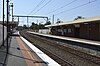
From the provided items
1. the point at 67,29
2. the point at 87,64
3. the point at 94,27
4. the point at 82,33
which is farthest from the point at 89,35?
the point at 87,64

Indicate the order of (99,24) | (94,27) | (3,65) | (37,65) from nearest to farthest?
(3,65) < (37,65) < (99,24) < (94,27)

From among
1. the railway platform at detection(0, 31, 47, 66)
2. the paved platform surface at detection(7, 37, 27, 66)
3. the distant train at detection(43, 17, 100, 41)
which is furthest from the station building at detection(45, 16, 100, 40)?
the paved platform surface at detection(7, 37, 27, 66)

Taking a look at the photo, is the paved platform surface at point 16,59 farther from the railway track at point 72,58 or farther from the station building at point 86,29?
the station building at point 86,29

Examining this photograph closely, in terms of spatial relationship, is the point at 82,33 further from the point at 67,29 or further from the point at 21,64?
the point at 21,64

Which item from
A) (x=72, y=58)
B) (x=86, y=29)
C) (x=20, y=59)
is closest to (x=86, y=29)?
(x=86, y=29)

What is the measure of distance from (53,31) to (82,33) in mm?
40570

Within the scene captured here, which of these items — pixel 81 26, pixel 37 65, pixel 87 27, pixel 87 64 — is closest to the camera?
pixel 37 65

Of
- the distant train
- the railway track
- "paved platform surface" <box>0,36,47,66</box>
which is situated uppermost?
the distant train

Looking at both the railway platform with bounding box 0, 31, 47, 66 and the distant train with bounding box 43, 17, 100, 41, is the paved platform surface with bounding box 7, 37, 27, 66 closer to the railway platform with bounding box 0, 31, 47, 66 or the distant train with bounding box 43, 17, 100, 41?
the railway platform with bounding box 0, 31, 47, 66

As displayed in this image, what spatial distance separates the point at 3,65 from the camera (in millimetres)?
16375

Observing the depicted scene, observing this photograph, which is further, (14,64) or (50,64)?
(50,64)

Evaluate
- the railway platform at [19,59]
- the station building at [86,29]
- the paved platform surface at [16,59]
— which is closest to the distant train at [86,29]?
the station building at [86,29]

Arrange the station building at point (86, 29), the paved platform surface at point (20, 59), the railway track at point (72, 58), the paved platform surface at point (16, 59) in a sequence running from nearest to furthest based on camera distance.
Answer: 1. the paved platform surface at point (16, 59)
2. the paved platform surface at point (20, 59)
3. the railway track at point (72, 58)
4. the station building at point (86, 29)

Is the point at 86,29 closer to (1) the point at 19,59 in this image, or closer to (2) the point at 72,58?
(2) the point at 72,58
